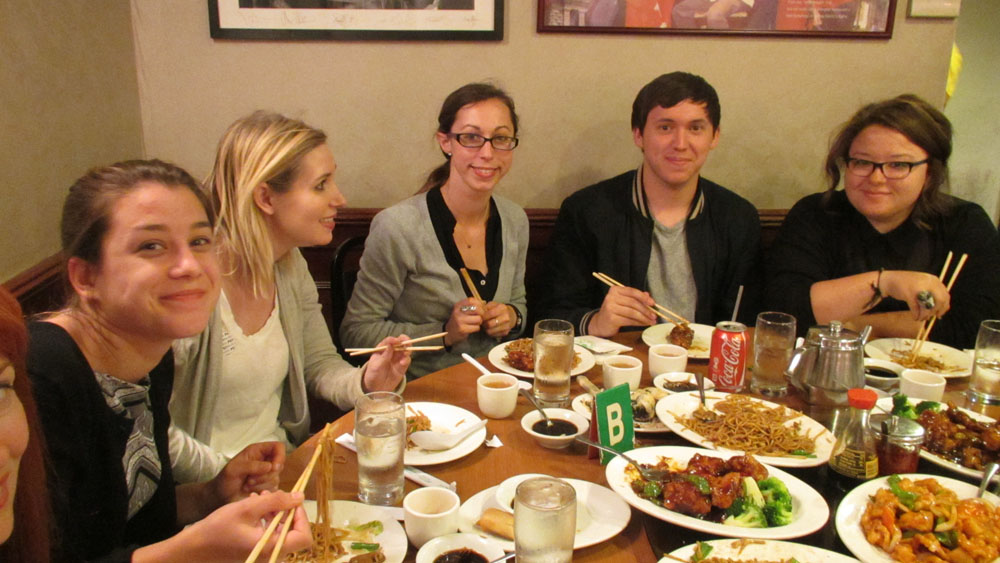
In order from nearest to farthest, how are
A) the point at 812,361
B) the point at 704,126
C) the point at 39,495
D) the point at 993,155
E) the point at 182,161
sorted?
the point at 39,495 → the point at 812,361 → the point at 704,126 → the point at 182,161 → the point at 993,155

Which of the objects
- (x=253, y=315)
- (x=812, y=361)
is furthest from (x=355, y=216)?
(x=812, y=361)

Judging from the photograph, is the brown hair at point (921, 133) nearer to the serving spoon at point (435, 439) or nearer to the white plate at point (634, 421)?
the white plate at point (634, 421)

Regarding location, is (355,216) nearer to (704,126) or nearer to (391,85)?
(391,85)

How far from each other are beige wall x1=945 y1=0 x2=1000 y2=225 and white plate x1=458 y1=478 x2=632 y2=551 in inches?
197

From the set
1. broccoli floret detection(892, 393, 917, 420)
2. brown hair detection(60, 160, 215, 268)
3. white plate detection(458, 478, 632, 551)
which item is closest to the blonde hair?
brown hair detection(60, 160, 215, 268)

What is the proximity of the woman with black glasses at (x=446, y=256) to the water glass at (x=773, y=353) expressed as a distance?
841mm

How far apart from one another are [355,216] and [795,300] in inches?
70.7

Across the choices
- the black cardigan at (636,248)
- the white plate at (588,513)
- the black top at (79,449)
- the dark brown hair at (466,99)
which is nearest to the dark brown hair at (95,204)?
the black top at (79,449)

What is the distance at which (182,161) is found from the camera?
9.55ft

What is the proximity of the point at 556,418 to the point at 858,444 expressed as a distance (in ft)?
1.86

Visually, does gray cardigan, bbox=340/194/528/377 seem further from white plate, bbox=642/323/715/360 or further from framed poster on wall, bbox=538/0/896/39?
framed poster on wall, bbox=538/0/896/39

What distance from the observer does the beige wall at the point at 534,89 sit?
2.85 m

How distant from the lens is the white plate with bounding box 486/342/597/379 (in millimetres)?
1750

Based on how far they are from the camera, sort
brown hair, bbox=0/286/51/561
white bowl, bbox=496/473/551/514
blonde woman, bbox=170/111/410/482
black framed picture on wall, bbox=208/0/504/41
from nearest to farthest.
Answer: brown hair, bbox=0/286/51/561, white bowl, bbox=496/473/551/514, blonde woman, bbox=170/111/410/482, black framed picture on wall, bbox=208/0/504/41
